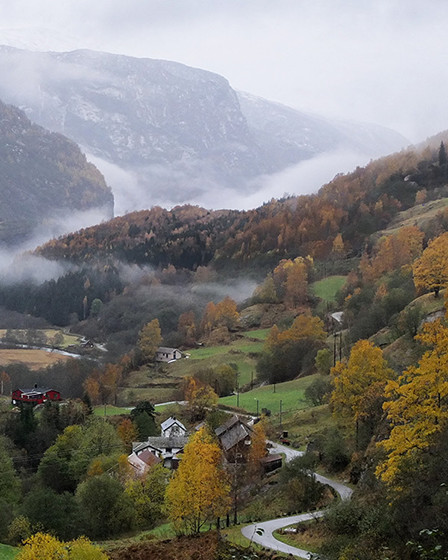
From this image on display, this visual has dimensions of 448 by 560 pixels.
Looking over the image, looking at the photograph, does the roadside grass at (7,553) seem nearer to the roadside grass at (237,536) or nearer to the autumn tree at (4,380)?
the roadside grass at (237,536)

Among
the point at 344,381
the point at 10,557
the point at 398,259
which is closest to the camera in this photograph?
the point at 10,557

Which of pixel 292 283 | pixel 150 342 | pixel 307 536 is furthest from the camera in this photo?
pixel 292 283

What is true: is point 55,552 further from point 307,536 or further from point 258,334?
point 258,334

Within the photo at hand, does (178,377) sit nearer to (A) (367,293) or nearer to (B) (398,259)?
(A) (367,293)

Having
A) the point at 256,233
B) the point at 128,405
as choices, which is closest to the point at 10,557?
the point at 128,405

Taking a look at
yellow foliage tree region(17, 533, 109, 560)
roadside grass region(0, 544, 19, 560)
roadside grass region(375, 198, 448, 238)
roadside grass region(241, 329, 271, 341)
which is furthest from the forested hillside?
yellow foliage tree region(17, 533, 109, 560)

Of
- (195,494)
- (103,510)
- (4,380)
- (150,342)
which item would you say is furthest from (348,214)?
(195,494)
